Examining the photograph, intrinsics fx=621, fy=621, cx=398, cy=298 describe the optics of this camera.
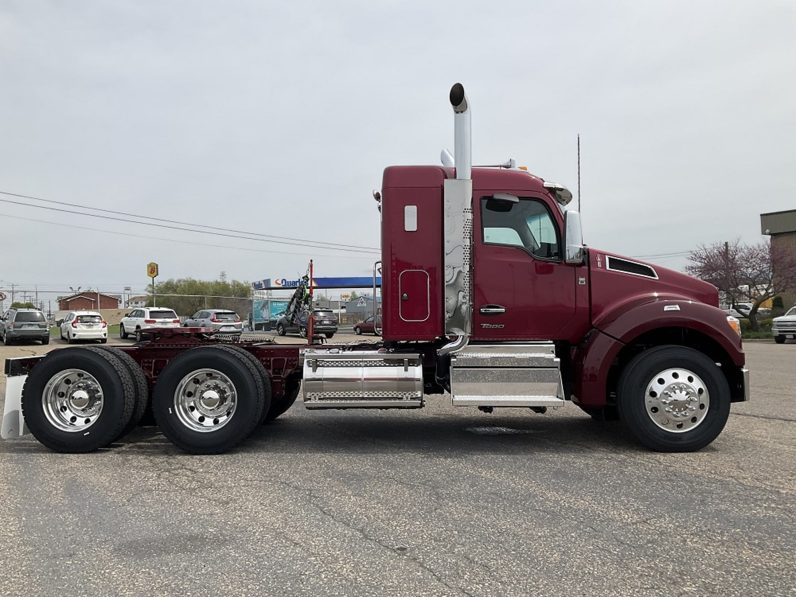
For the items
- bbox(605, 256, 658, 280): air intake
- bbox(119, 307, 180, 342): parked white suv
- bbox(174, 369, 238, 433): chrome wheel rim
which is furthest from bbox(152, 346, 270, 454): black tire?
bbox(119, 307, 180, 342): parked white suv

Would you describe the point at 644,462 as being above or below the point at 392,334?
below

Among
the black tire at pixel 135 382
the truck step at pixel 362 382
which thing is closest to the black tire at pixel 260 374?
the truck step at pixel 362 382

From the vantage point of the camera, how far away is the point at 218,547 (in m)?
3.76

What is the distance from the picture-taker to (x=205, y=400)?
630 cm

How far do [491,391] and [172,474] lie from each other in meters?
3.07

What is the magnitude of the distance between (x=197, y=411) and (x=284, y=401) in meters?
1.68

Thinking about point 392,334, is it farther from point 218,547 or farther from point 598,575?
point 598,575

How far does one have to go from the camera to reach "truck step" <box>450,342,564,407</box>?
6.12 m

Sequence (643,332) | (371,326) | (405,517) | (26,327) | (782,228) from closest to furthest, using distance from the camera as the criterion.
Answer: (405,517) < (643,332) < (371,326) < (26,327) < (782,228)

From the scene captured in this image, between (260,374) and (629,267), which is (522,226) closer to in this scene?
(629,267)

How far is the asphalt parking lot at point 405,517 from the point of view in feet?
10.9

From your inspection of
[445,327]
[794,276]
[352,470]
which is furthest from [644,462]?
[794,276]

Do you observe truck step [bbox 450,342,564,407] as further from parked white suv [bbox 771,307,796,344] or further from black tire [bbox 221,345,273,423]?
parked white suv [bbox 771,307,796,344]

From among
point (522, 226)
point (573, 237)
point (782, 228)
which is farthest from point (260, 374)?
point (782, 228)
